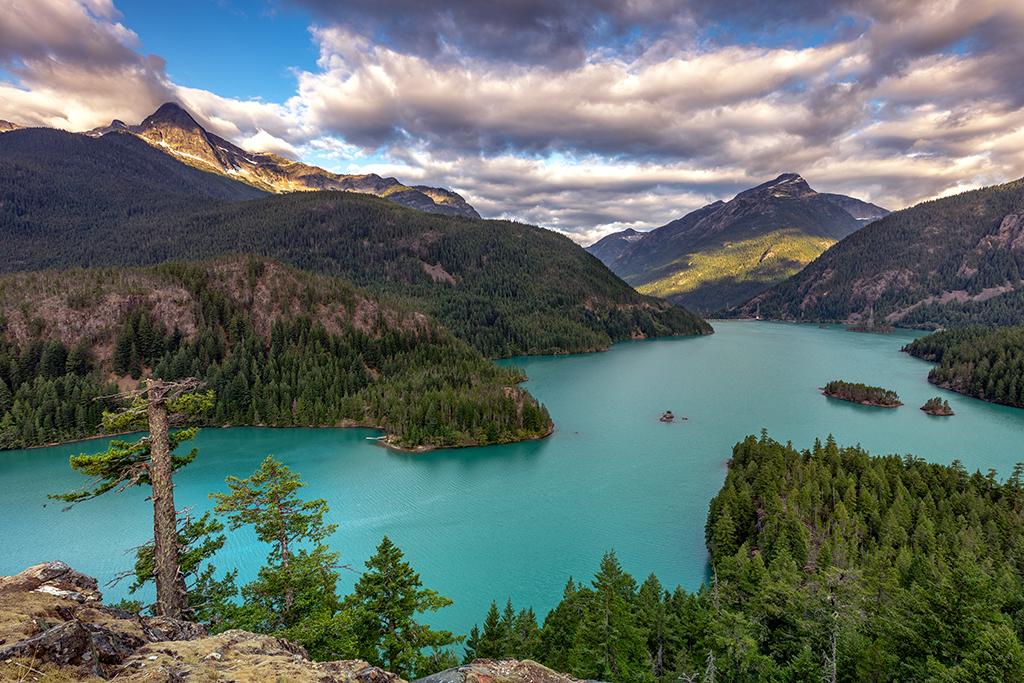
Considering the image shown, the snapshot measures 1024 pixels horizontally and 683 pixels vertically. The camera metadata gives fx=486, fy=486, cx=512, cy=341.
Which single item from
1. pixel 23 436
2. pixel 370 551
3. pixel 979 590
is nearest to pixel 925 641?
pixel 979 590

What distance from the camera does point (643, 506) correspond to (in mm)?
67812

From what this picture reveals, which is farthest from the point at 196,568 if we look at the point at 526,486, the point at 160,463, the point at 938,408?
the point at 938,408

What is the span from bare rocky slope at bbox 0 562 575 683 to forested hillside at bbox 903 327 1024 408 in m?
180

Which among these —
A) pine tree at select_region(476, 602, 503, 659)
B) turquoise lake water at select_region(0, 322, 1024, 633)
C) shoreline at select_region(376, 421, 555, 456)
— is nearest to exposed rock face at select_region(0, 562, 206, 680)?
turquoise lake water at select_region(0, 322, 1024, 633)

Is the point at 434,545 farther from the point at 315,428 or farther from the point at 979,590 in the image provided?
the point at 315,428

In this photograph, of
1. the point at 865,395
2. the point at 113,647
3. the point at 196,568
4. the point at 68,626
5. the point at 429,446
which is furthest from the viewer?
the point at 865,395

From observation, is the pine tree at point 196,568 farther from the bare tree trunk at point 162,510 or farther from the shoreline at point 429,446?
the shoreline at point 429,446

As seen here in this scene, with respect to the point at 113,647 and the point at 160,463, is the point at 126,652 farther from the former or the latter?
the point at 160,463

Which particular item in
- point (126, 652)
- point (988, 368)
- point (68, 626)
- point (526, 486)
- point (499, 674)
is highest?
point (68, 626)

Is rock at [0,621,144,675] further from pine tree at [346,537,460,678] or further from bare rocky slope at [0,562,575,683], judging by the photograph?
pine tree at [346,537,460,678]

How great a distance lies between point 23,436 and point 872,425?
176374mm

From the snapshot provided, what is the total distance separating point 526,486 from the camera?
78.2m

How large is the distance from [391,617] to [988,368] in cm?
19143

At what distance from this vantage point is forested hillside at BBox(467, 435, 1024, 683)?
24875mm
